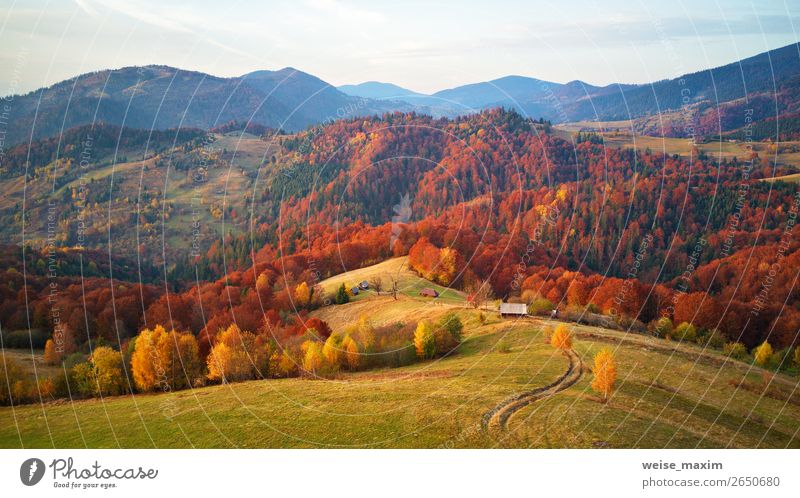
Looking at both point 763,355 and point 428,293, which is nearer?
point 763,355

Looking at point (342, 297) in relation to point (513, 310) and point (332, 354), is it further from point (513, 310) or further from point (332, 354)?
point (332, 354)

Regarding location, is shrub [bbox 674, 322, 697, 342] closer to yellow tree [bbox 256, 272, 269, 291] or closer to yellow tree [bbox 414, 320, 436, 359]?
yellow tree [bbox 414, 320, 436, 359]

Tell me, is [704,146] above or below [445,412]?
above

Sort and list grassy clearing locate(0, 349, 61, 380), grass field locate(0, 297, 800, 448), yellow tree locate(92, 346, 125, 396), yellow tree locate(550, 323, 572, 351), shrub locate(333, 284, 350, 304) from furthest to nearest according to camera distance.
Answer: shrub locate(333, 284, 350, 304) < grassy clearing locate(0, 349, 61, 380) < yellow tree locate(550, 323, 572, 351) < yellow tree locate(92, 346, 125, 396) < grass field locate(0, 297, 800, 448)

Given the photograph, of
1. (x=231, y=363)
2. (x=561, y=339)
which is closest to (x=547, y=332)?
(x=561, y=339)

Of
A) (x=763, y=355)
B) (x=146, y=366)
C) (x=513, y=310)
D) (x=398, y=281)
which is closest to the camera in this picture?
(x=146, y=366)

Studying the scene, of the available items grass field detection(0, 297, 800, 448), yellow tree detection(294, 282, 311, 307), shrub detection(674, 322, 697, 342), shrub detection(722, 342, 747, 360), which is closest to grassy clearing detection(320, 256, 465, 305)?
yellow tree detection(294, 282, 311, 307)
